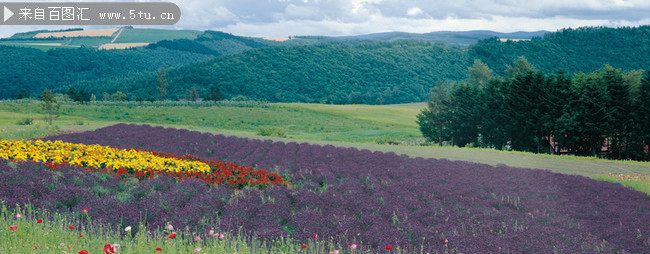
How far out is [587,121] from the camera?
29625 mm

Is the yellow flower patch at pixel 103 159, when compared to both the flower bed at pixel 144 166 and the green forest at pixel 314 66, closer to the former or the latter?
the flower bed at pixel 144 166

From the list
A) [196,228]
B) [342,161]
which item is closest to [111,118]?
[342,161]

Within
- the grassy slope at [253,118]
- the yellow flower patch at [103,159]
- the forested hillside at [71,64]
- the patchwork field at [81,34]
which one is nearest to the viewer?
the yellow flower patch at [103,159]

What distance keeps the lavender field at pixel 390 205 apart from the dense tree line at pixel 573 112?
1752cm

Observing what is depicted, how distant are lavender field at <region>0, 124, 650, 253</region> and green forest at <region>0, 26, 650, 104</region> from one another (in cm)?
9965

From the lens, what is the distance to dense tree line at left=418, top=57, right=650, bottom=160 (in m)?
28.9

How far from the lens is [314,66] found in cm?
15162

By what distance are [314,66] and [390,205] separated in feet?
470

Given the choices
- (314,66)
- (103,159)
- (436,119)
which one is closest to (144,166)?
(103,159)

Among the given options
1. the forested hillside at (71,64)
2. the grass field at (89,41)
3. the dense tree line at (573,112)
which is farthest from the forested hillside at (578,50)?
the grass field at (89,41)

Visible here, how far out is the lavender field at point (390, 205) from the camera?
314 inches

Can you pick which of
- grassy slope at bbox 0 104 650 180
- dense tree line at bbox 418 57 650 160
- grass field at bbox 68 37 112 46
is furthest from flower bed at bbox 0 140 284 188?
grass field at bbox 68 37 112 46

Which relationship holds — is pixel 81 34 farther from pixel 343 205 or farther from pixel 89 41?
pixel 343 205

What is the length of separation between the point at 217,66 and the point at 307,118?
251ft
